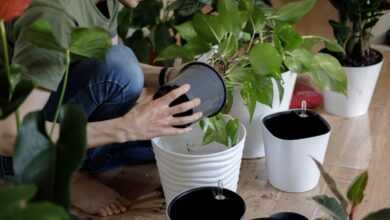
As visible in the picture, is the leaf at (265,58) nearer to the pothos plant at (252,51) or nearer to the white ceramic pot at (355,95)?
the pothos plant at (252,51)

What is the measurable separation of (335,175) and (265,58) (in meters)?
0.43

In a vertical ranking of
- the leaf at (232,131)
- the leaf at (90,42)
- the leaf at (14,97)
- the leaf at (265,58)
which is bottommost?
the leaf at (232,131)

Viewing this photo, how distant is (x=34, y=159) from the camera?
0.75m

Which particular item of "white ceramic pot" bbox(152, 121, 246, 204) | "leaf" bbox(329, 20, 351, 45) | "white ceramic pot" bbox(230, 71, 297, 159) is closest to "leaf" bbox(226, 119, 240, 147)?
"white ceramic pot" bbox(152, 121, 246, 204)

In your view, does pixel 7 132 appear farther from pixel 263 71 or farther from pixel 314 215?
pixel 314 215

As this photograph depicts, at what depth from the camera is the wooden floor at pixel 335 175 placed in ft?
4.99

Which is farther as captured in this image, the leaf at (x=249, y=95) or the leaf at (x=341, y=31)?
the leaf at (x=341, y=31)

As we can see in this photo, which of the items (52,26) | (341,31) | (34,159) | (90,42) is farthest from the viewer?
(341,31)

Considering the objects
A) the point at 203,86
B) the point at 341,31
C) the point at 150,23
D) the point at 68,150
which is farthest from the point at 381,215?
the point at 150,23

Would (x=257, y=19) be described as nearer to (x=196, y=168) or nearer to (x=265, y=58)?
(x=265, y=58)

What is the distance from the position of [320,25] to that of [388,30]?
1.01 feet

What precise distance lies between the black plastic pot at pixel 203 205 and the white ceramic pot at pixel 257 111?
404 mm

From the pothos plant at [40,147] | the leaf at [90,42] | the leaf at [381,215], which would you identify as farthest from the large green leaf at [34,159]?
the leaf at [381,215]

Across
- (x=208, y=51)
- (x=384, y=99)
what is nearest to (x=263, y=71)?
(x=208, y=51)
